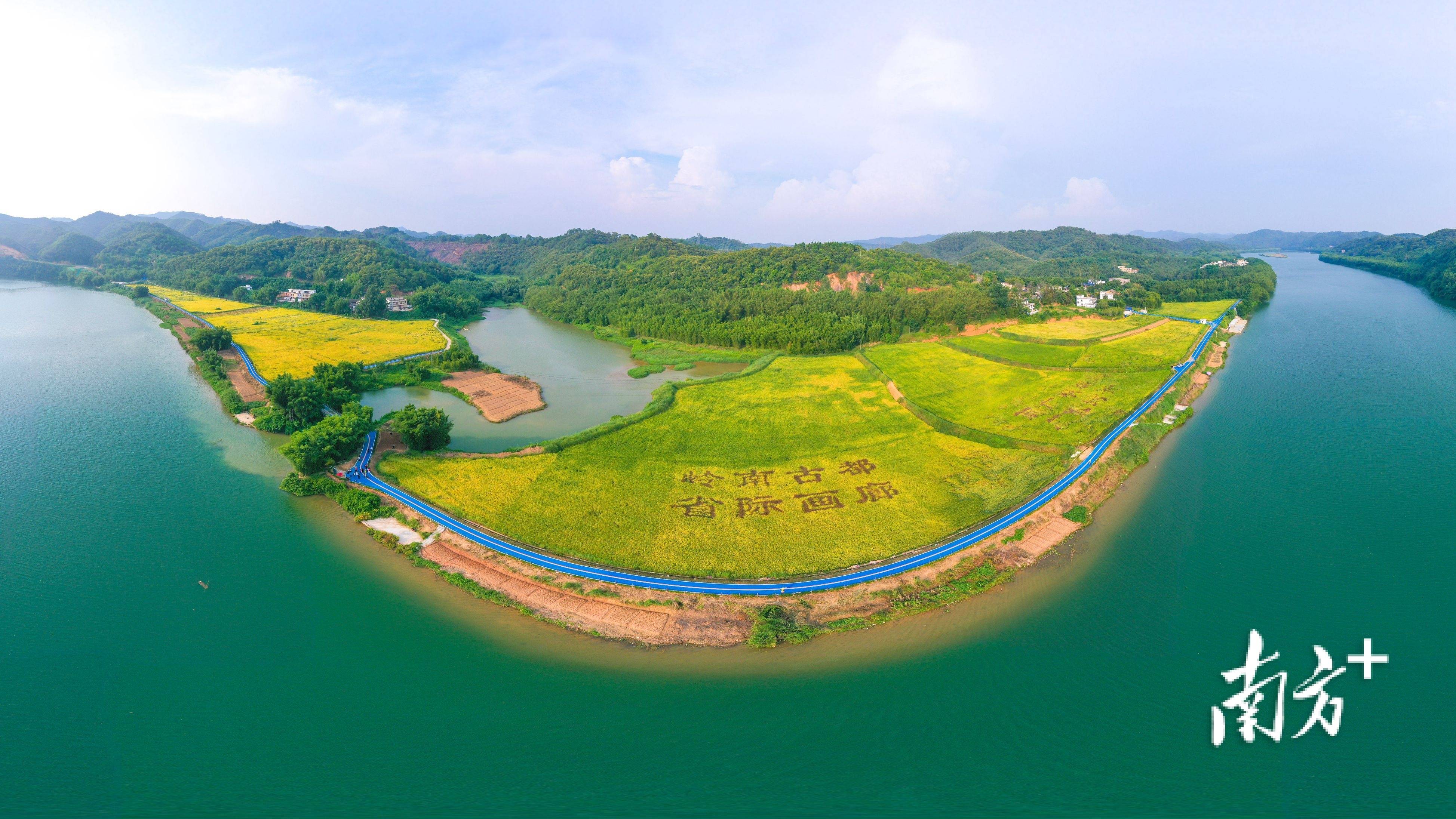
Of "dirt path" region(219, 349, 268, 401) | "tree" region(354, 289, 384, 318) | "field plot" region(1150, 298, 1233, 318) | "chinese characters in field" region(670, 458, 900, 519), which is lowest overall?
"chinese characters in field" region(670, 458, 900, 519)

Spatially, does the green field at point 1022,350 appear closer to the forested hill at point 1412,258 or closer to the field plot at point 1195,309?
the field plot at point 1195,309

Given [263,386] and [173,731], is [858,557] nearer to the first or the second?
[173,731]

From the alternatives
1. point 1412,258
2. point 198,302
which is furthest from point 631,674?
point 1412,258

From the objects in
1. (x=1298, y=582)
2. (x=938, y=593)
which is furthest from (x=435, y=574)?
(x=1298, y=582)

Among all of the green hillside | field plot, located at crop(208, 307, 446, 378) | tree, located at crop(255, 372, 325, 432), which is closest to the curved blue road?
tree, located at crop(255, 372, 325, 432)

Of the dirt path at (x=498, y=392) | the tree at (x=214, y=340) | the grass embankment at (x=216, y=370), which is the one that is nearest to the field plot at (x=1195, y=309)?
the dirt path at (x=498, y=392)

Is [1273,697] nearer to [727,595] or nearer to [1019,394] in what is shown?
[727,595]

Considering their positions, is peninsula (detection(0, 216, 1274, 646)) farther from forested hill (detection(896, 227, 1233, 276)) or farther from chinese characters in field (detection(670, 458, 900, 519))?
forested hill (detection(896, 227, 1233, 276))
